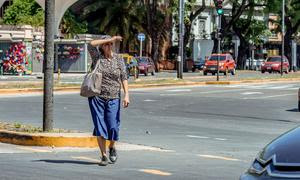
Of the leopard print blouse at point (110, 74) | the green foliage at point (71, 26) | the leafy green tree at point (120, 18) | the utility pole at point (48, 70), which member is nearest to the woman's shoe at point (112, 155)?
the leopard print blouse at point (110, 74)

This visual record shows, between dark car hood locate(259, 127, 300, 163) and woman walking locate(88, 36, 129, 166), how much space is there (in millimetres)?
4948

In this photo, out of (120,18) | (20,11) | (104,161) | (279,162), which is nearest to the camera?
(279,162)

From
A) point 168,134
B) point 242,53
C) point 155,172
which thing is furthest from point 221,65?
point 155,172

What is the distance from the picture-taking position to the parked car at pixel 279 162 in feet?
16.3

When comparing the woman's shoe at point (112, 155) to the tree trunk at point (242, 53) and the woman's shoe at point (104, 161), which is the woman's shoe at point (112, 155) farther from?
the tree trunk at point (242, 53)

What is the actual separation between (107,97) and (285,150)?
211 inches

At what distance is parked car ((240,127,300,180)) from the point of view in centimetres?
497

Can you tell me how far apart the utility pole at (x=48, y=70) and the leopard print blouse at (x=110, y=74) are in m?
A: 2.51

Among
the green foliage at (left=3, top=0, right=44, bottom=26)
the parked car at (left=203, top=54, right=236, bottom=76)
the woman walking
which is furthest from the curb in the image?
the green foliage at (left=3, top=0, right=44, bottom=26)

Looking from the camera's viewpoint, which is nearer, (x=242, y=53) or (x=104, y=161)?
(x=104, y=161)

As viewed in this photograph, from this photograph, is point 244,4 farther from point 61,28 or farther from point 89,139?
point 89,139

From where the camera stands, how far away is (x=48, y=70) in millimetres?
12898

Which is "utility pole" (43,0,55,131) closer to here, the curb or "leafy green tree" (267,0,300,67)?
the curb

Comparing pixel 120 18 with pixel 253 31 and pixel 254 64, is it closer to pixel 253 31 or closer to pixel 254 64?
pixel 253 31
